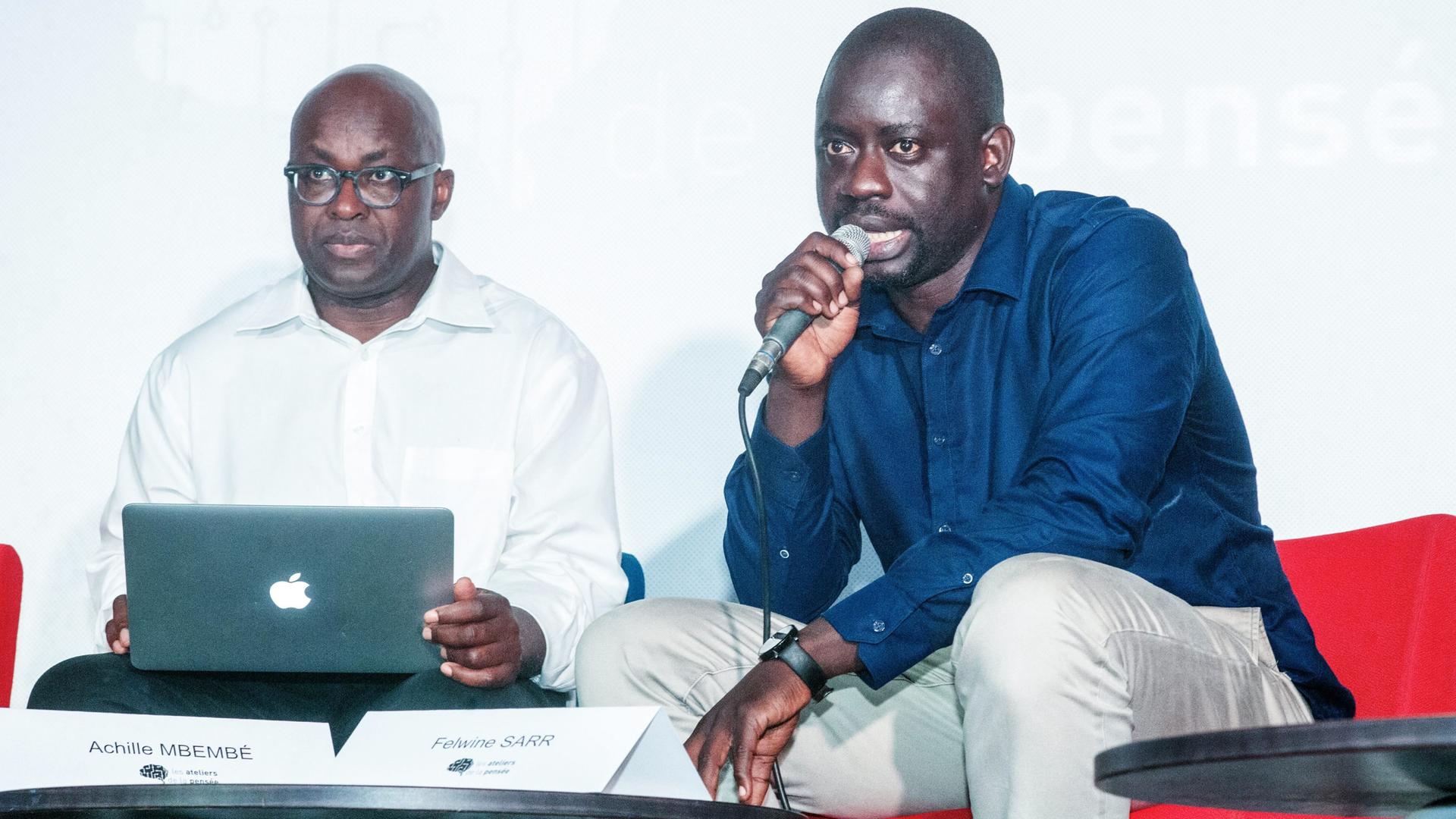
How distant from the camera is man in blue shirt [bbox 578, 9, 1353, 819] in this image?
153cm

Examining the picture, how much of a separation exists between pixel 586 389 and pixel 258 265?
3.10 feet

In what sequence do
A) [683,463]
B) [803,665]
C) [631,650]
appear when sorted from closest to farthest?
[803,665] < [631,650] < [683,463]

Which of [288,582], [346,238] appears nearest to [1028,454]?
[288,582]

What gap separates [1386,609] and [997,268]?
68 centimetres

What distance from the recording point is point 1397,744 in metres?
0.84

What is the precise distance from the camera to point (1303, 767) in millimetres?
920

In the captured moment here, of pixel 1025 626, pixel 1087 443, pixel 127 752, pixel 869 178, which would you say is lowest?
pixel 127 752

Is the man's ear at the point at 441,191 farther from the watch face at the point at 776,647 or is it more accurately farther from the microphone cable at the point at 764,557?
the watch face at the point at 776,647

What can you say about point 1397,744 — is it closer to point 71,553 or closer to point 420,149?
point 420,149

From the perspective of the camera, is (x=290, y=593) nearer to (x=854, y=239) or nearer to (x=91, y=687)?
(x=91, y=687)

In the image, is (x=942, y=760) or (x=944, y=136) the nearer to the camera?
(x=942, y=760)

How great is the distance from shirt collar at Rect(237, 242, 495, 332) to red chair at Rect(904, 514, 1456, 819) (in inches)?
44.7

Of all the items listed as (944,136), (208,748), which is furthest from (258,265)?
(208,748)

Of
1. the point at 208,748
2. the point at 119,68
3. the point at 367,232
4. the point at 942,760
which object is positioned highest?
the point at 119,68
